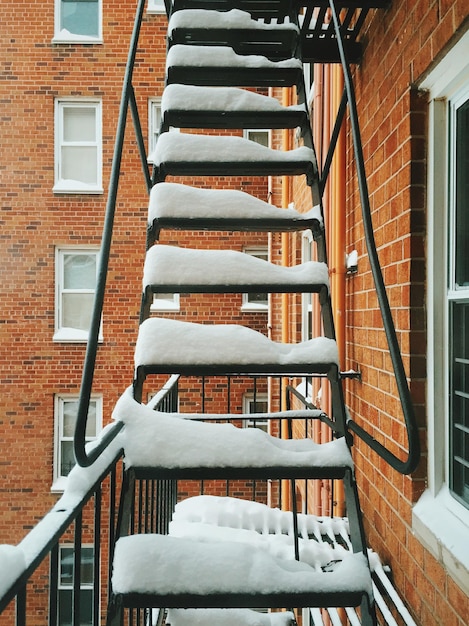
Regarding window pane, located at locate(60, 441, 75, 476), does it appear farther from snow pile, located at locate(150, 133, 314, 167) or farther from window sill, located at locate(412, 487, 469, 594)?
→ window sill, located at locate(412, 487, 469, 594)

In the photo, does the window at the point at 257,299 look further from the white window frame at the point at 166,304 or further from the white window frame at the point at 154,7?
the white window frame at the point at 154,7

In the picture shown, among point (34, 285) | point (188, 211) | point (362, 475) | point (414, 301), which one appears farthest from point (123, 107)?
point (34, 285)

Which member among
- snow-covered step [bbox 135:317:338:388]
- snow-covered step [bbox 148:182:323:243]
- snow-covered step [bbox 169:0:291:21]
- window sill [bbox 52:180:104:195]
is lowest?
snow-covered step [bbox 135:317:338:388]

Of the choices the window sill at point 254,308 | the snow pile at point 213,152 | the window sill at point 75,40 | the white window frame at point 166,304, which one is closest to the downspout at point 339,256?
the snow pile at point 213,152

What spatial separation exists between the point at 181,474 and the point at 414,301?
1259 mm

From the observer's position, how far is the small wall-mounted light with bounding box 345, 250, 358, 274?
3.14 metres

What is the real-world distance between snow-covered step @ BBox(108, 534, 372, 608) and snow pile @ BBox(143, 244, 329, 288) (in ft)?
2.99

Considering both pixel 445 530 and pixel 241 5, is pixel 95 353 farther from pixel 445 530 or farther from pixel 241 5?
pixel 241 5

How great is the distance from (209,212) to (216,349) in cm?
62

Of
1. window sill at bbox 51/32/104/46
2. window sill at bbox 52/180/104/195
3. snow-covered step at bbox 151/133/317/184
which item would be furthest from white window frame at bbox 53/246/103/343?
snow-covered step at bbox 151/133/317/184

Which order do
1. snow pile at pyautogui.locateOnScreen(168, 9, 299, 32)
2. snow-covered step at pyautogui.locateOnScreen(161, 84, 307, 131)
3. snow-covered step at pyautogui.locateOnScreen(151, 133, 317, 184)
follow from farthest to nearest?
snow pile at pyautogui.locateOnScreen(168, 9, 299, 32)
snow-covered step at pyautogui.locateOnScreen(161, 84, 307, 131)
snow-covered step at pyautogui.locateOnScreen(151, 133, 317, 184)

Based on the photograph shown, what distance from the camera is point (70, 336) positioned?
825 centimetres

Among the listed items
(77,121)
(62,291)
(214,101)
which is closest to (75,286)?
(62,291)

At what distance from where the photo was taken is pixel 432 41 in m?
2.00
